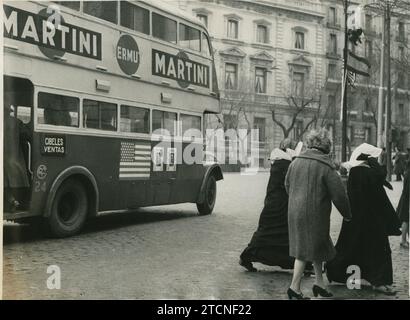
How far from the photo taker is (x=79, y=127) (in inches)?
338

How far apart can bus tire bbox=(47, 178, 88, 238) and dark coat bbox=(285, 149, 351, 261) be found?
352cm

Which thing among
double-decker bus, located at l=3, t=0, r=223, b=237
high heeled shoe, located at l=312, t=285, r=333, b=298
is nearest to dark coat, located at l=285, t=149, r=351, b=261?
high heeled shoe, located at l=312, t=285, r=333, b=298

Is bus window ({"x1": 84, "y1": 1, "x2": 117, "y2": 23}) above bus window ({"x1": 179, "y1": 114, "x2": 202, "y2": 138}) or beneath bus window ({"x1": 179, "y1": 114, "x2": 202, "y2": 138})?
above

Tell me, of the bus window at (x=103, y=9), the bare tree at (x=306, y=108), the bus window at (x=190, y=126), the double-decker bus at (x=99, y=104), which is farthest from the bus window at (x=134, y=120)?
the bare tree at (x=306, y=108)

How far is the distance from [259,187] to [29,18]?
11.0 ft

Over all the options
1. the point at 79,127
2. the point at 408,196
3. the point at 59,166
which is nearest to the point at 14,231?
the point at 59,166

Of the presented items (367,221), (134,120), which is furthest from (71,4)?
(367,221)

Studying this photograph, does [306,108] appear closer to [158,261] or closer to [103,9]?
[158,261]

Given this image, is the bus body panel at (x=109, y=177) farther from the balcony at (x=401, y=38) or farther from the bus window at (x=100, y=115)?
the balcony at (x=401, y=38)

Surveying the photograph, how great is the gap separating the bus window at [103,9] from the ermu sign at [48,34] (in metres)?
0.23

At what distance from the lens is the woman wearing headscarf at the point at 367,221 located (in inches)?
254

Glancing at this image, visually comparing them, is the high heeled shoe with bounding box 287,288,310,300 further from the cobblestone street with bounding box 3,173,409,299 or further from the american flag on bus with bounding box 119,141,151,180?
the american flag on bus with bounding box 119,141,151,180

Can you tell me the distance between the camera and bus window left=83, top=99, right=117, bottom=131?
8.66 meters
